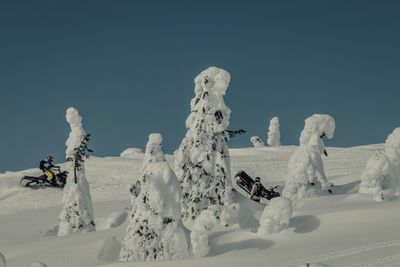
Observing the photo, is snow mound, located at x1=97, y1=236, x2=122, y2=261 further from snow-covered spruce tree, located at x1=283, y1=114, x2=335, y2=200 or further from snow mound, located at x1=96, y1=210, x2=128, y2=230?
snow-covered spruce tree, located at x1=283, y1=114, x2=335, y2=200

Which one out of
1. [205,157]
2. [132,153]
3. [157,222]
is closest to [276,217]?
[157,222]

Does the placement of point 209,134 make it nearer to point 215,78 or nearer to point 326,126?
point 215,78

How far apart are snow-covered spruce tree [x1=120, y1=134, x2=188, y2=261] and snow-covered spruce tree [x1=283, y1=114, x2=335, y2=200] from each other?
12044 millimetres

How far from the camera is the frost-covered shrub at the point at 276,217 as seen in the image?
19844 millimetres

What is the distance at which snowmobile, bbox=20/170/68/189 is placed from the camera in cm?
4347

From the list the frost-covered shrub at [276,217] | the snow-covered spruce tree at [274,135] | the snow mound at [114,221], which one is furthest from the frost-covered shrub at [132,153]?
the frost-covered shrub at [276,217]

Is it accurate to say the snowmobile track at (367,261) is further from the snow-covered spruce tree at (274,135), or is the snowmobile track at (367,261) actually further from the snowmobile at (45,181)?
the snow-covered spruce tree at (274,135)

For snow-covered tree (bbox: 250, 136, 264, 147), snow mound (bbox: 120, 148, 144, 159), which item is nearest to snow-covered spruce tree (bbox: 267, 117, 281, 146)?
snow-covered tree (bbox: 250, 136, 264, 147)

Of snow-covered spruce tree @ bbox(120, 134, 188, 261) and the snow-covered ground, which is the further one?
snow-covered spruce tree @ bbox(120, 134, 188, 261)

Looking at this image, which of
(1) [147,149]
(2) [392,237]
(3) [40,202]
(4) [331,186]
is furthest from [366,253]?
(3) [40,202]

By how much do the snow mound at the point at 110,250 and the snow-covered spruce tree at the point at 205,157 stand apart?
161 inches

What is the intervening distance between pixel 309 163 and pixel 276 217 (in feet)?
34.2

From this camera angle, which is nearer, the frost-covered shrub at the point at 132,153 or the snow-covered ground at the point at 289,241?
the snow-covered ground at the point at 289,241

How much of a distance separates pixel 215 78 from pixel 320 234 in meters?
8.67
